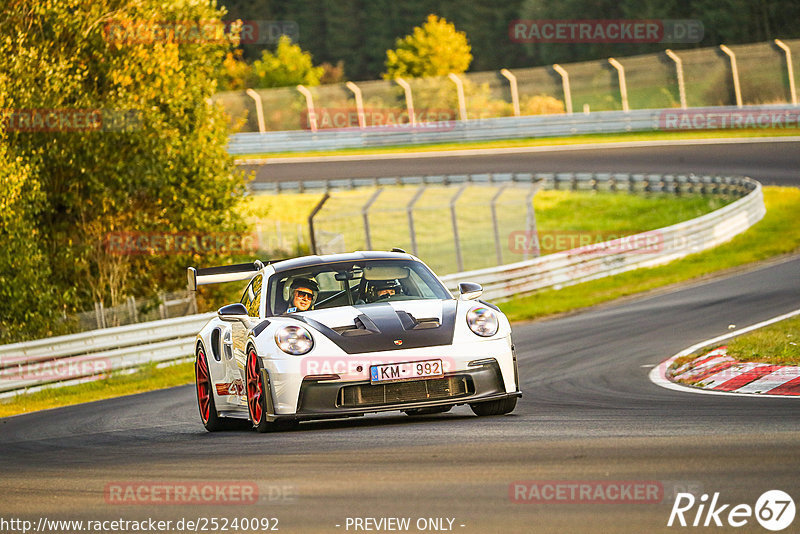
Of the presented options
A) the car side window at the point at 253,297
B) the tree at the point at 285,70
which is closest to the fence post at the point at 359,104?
the tree at the point at 285,70

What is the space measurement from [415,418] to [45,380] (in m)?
11.5

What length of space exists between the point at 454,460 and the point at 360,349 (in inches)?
76.9

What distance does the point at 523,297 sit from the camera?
82.5 ft

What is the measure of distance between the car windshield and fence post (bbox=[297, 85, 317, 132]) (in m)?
42.2

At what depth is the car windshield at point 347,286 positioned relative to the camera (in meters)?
9.53

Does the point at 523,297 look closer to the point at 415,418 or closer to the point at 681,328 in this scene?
the point at 681,328

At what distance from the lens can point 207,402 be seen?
10.5 meters

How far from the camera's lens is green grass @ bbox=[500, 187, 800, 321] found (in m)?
23.8

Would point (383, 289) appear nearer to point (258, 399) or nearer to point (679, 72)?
point (258, 399)

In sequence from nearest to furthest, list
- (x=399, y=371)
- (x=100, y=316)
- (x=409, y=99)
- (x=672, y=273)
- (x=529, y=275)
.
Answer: (x=399, y=371), (x=100, y=316), (x=529, y=275), (x=672, y=273), (x=409, y=99)

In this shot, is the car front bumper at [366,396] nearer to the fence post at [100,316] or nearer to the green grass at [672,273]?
the fence post at [100,316]

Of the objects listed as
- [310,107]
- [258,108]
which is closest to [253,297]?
[310,107]

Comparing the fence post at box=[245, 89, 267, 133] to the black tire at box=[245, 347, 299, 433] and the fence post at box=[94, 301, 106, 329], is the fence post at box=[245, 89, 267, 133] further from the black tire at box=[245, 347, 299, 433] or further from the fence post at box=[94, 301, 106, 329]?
the black tire at box=[245, 347, 299, 433]

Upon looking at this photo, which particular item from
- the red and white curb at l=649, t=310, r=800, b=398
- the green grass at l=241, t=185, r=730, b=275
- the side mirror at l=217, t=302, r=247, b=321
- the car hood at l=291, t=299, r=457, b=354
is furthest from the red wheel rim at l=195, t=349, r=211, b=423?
the green grass at l=241, t=185, r=730, b=275
